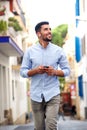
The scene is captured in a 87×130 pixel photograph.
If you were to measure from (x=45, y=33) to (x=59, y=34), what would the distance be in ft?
135

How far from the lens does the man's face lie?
5.76 m

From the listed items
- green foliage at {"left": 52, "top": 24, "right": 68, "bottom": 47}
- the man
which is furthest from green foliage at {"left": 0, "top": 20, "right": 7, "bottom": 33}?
green foliage at {"left": 52, "top": 24, "right": 68, "bottom": 47}

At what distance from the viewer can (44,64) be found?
5793mm

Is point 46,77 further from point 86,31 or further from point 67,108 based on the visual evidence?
point 67,108

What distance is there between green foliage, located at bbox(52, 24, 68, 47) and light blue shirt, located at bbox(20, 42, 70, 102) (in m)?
37.8

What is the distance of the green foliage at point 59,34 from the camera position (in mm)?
44547

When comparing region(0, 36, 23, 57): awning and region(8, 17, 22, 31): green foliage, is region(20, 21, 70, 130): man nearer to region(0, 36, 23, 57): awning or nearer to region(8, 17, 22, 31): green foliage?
region(0, 36, 23, 57): awning

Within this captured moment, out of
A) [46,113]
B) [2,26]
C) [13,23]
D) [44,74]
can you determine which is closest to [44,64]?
[44,74]

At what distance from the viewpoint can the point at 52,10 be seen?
4069 cm

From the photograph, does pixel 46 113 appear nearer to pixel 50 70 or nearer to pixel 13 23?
pixel 50 70

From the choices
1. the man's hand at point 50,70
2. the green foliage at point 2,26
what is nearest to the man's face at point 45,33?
the man's hand at point 50,70

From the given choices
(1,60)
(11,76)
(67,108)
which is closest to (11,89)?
(11,76)

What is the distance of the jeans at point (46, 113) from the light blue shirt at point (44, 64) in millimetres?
53

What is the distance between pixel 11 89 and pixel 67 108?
19.4 meters
